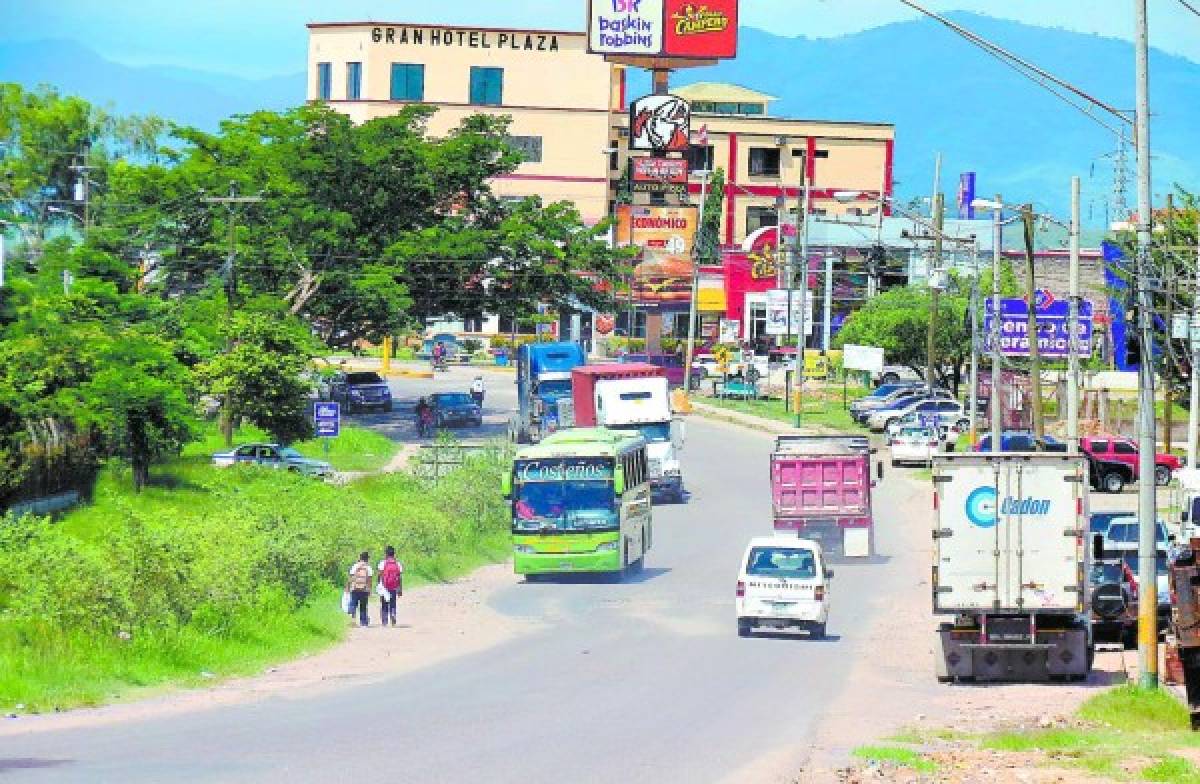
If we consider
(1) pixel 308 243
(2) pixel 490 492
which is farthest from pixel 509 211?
(2) pixel 490 492

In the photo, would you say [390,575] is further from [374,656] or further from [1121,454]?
[1121,454]

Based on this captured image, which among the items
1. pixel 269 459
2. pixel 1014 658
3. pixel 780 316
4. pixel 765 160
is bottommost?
pixel 1014 658

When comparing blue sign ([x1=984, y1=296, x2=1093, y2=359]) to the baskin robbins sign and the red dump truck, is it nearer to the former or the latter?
the red dump truck

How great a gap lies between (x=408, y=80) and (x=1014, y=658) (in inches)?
4444

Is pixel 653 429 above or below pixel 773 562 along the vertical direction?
above

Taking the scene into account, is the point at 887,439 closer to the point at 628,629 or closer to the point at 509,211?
the point at 509,211

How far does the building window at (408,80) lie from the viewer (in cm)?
14182

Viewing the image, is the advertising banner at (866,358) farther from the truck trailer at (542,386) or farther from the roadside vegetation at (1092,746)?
the roadside vegetation at (1092,746)

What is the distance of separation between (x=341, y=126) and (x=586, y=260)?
38.5 ft

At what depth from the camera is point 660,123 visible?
115688 millimetres

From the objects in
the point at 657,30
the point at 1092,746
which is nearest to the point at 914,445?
the point at 1092,746

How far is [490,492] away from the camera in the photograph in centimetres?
5788

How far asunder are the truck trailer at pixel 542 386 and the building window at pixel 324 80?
7040 centimetres

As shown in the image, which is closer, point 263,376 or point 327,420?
point 327,420
